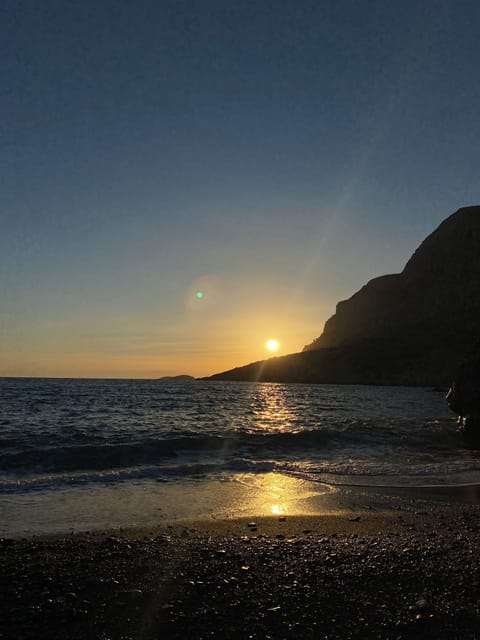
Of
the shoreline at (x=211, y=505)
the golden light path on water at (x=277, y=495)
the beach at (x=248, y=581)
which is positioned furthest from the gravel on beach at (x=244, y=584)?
the golden light path on water at (x=277, y=495)

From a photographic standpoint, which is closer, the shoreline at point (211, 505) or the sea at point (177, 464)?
the shoreline at point (211, 505)

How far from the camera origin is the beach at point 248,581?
231 inches

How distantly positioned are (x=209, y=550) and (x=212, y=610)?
269 cm

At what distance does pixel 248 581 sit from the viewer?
732 cm

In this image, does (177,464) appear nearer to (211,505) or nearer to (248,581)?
(211,505)

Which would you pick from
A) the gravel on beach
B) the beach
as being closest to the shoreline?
the beach

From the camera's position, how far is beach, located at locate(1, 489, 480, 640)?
5871mm

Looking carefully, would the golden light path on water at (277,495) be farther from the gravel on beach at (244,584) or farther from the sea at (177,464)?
the gravel on beach at (244,584)

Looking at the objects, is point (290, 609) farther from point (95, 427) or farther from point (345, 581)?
point (95, 427)

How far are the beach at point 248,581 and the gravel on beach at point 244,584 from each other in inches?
0.7

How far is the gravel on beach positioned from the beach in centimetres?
2

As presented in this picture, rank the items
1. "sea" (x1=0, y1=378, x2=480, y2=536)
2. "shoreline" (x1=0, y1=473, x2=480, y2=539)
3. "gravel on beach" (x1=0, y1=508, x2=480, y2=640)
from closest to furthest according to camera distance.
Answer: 1. "gravel on beach" (x1=0, y1=508, x2=480, y2=640)
2. "shoreline" (x1=0, y1=473, x2=480, y2=539)
3. "sea" (x1=0, y1=378, x2=480, y2=536)

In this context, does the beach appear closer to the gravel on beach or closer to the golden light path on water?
the gravel on beach

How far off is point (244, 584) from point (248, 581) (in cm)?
13
